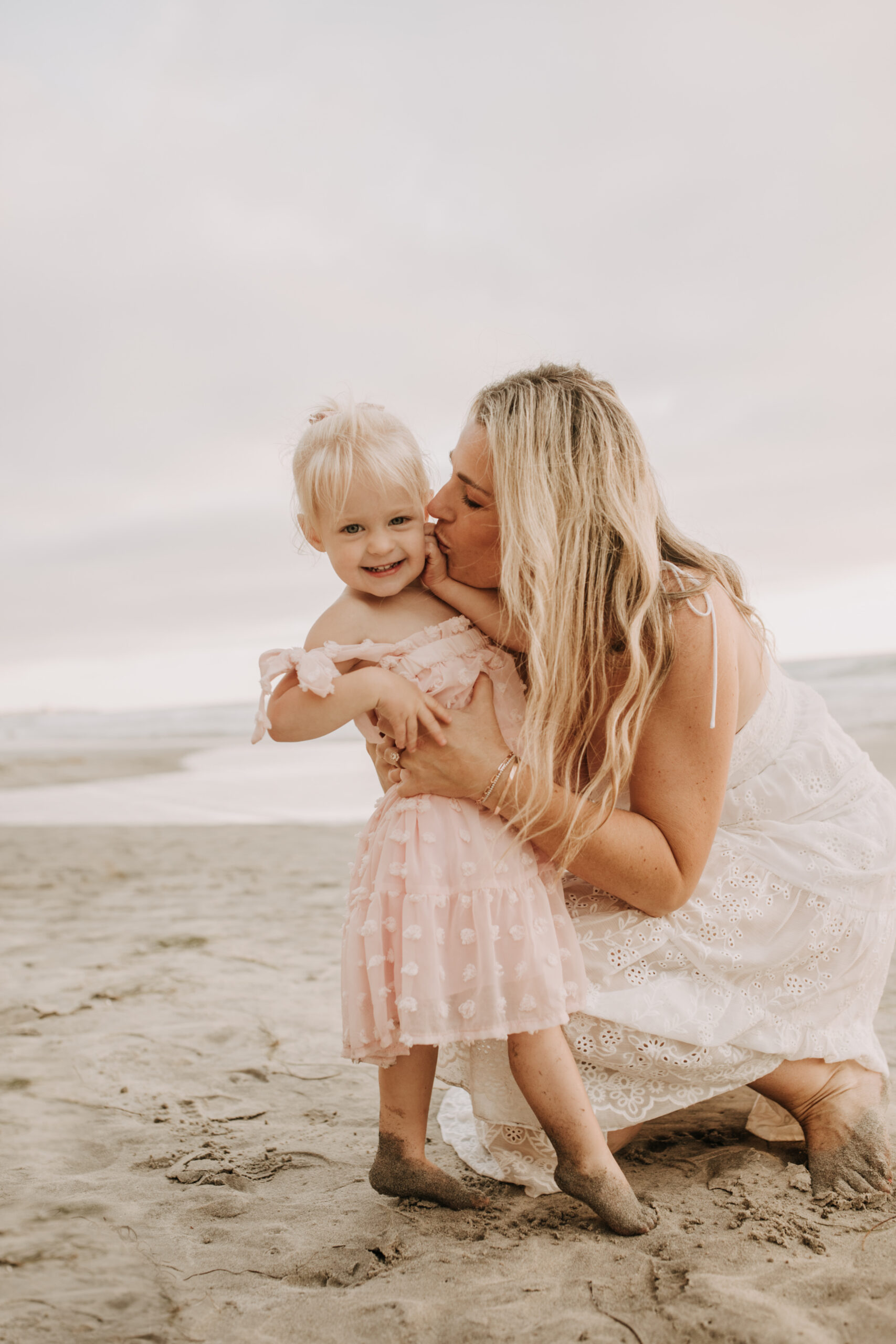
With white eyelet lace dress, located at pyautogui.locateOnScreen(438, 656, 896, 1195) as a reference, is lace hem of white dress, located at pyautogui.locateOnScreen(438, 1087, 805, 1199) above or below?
below

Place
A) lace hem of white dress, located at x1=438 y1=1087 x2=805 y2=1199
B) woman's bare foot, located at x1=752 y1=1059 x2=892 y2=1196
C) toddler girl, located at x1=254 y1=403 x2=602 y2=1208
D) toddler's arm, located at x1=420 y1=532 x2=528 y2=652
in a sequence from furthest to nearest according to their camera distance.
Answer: toddler's arm, located at x1=420 y1=532 x2=528 y2=652 < lace hem of white dress, located at x1=438 y1=1087 x2=805 y2=1199 < woman's bare foot, located at x1=752 y1=1059 x2=892 y2=1196 < toddler girl, located at x1=254 y1=403 x2=602 y2=1208

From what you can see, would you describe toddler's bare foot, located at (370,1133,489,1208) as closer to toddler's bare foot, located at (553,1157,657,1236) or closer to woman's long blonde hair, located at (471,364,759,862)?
toddler's bare foot, located at (553,1157,657,1236)

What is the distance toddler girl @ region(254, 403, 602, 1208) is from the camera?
1.92 meters

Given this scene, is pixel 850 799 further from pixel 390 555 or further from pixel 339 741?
pixel 339 741

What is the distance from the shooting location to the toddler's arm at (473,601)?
228 centimetres

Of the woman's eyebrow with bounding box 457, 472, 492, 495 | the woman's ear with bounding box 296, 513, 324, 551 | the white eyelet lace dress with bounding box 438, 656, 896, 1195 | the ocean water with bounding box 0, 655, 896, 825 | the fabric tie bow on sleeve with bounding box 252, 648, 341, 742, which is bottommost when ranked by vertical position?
the ocean water with bounding box 0, 655, 896, 825

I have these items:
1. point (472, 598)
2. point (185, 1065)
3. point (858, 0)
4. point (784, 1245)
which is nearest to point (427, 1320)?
point (784, 1245)

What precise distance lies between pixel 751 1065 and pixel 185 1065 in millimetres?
1933

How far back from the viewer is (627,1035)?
6.80 feet

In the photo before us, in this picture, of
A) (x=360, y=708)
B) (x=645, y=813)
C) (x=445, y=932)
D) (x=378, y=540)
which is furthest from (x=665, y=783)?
(x=378, y=540)

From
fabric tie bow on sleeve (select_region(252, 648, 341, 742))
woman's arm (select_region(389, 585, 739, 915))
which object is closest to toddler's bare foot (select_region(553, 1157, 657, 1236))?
woman's arm (select_region(389, 585, 739, 915))

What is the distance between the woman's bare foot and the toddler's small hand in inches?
59.5

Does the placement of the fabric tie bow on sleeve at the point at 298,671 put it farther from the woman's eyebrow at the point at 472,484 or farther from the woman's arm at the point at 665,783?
the woman's eyebrow at the point at 472,484

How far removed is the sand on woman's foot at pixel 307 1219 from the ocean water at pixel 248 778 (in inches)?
48.5
